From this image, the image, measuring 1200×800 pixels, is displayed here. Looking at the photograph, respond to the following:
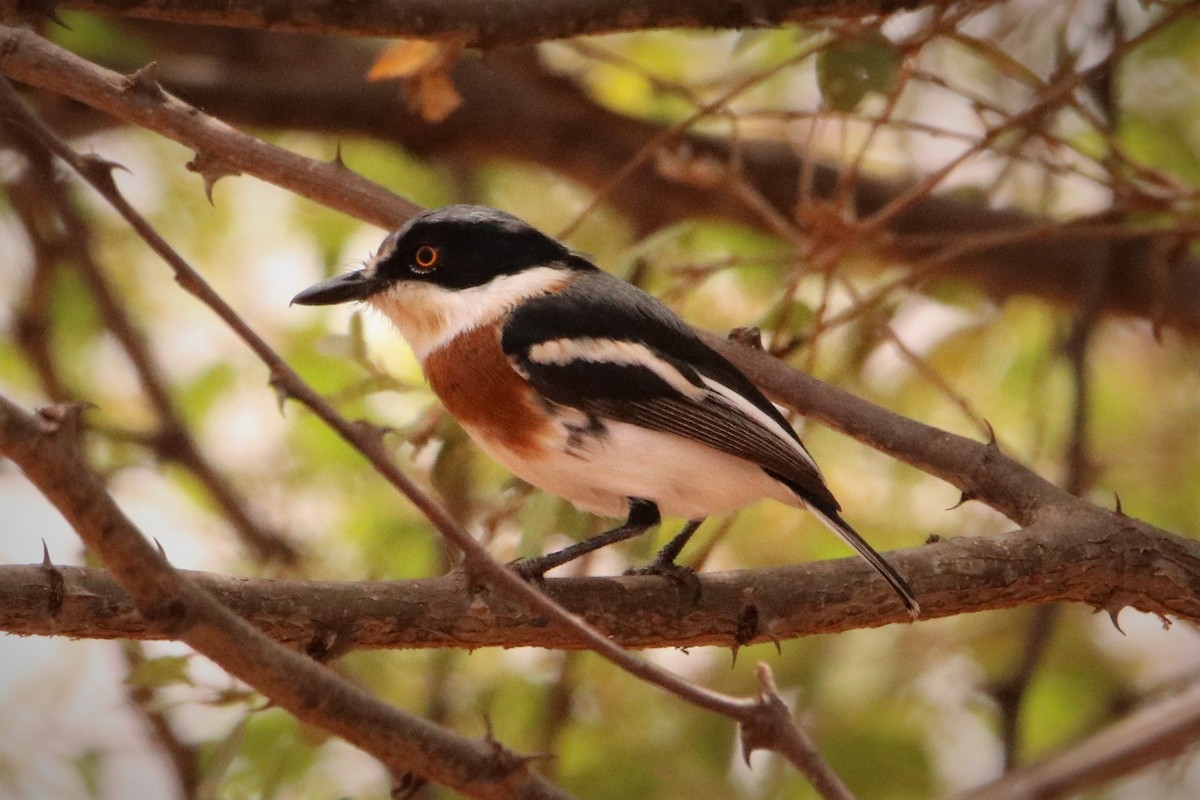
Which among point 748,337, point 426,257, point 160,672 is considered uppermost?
point 426,257

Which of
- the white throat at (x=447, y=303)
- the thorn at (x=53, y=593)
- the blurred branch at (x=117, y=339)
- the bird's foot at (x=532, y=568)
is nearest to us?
the thorn at (x=53, y=593)

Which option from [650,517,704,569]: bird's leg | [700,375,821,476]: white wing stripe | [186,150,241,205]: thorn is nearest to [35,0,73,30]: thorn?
[186,150,241,205]: thorn

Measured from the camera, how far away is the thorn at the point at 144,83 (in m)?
2.63

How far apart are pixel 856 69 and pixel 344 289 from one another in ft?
4.22

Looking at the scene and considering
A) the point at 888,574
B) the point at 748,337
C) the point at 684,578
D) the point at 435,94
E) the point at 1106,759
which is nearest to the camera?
the point at 1106,759

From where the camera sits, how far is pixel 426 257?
314cm

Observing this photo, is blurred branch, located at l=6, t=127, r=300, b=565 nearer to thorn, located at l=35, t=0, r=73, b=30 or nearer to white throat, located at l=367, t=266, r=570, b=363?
white throat, located at l=367, t=266, r=570, b=363

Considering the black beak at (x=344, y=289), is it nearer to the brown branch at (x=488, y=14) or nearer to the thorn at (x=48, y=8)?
the brown branch at (x=488, y=14)

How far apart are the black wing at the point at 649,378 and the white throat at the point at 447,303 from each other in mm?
128

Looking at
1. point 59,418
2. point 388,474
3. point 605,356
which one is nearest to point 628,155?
point 605,356

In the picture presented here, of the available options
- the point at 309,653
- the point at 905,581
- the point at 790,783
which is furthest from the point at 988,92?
the point at 309,653

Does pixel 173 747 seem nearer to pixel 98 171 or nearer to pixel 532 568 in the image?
pixel 532 568

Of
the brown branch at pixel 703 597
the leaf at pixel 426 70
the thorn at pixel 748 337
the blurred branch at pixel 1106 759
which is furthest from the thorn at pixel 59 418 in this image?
the leaf at pixel 426 70

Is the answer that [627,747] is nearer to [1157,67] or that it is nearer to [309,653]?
[309,653]
